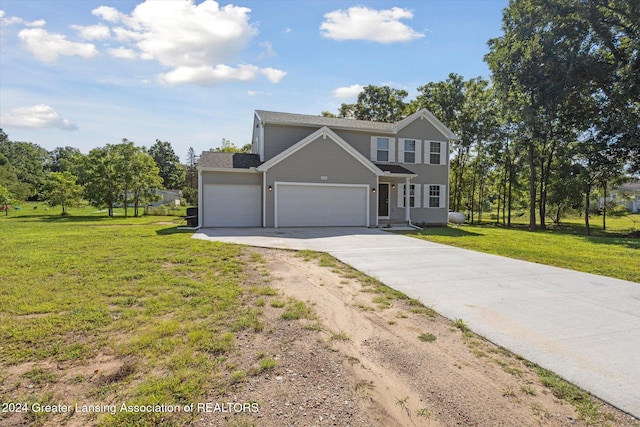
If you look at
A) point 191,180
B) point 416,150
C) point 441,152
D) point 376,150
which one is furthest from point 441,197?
point 191,180

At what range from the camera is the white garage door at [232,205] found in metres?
15.5

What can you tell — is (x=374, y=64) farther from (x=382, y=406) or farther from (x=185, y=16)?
(x=382, y=406)

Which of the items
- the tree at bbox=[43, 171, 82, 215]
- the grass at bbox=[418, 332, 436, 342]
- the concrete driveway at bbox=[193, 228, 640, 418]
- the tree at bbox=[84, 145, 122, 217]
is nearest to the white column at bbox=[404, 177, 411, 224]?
the concrete driveway at bbox=[193, 228, 640, 418]

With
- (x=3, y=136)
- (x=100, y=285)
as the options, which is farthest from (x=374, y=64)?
(x=3, y=136)

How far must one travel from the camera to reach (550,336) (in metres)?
3.81

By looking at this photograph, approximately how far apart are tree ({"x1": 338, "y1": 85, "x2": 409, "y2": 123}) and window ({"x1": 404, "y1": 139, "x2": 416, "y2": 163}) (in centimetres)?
1206

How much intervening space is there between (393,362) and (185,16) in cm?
1128

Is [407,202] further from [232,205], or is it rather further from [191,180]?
[191,180]

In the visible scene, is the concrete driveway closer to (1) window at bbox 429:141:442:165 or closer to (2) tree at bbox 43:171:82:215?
(1) window at bbox 429:141:442:165

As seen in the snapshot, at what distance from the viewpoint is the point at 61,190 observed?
26.3 m

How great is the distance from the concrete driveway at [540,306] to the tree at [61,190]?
88.7ft

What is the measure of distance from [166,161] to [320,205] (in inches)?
2259

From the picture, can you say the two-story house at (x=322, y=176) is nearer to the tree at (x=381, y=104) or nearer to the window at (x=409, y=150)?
the window at (x=409, y=150)

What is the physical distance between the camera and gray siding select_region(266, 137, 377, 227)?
15.7 metres
